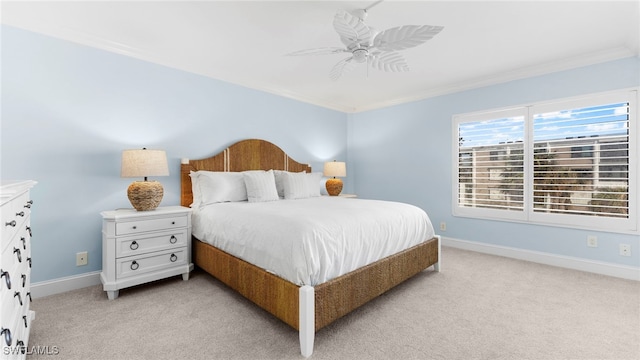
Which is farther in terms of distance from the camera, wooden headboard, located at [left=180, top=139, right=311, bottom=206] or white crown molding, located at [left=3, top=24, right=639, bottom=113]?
wooden headboard, located at [left=180, top=139, right=311, bottom=206]

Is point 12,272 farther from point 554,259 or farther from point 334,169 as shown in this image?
point 554,259

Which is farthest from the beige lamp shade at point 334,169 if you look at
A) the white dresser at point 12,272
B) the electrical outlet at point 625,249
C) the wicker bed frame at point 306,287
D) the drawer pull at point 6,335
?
the drawer pull at point 6,335

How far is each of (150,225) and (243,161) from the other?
1472mm

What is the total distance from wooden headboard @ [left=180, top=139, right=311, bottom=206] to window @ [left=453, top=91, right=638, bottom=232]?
2.57 meters

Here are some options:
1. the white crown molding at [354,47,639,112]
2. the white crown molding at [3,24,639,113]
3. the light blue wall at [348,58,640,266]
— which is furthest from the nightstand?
the white crown molding at [354,47,639,112]

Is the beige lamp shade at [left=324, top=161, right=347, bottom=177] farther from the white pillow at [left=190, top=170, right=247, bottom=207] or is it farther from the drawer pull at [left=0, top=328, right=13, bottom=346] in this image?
the drawer pull at [left=0, top=328, right=13, bottom=346]

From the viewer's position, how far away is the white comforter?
176 cm

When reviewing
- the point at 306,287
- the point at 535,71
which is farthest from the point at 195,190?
the point at 535,71

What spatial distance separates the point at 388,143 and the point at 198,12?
11.4 feet

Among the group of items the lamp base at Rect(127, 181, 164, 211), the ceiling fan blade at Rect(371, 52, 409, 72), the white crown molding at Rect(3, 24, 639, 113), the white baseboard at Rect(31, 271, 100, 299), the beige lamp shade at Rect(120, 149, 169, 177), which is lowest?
the white baseboard at Rect(31, 271, 100, 299)

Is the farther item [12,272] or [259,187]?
[259,187]

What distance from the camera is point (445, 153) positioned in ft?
13.6

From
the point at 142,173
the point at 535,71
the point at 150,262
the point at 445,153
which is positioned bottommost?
the point at 150,262

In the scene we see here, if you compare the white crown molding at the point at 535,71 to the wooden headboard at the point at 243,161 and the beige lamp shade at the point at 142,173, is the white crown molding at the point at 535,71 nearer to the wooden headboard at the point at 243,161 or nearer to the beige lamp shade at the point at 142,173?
the wooden headboard at the point at 243,161
